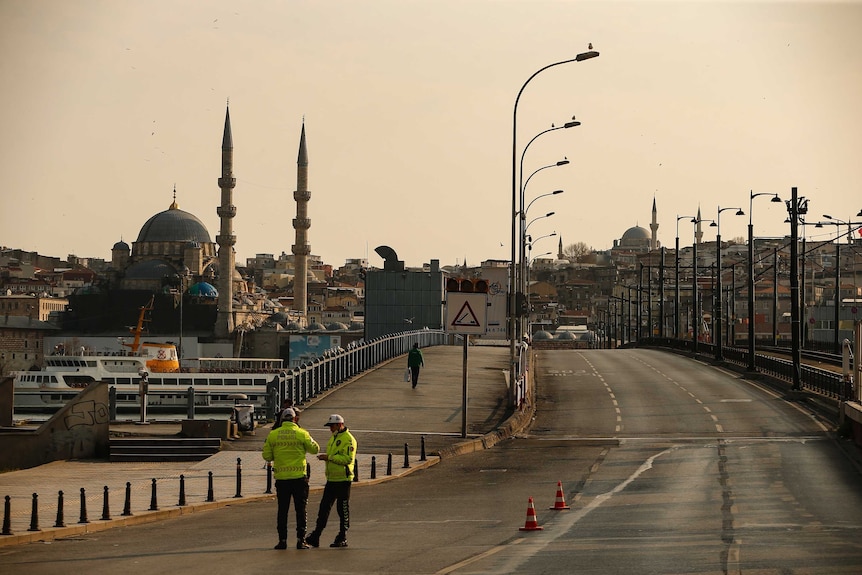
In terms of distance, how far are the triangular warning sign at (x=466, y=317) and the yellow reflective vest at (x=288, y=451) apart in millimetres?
16000

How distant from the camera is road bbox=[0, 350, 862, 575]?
14820mm

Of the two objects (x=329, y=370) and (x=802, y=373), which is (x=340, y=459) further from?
(x=802, y=373)

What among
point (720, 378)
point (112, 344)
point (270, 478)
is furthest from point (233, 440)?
point (112, 344)

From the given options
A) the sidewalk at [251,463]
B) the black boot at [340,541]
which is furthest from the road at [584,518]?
the sidewalk at [251,463]

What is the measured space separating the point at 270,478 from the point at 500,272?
40.5 meters

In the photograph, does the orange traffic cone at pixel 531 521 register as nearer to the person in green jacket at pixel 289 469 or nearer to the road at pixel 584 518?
the road at pixel 584 518

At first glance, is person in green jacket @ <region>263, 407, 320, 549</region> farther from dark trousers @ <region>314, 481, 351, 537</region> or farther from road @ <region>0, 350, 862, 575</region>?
road @ <region>0, 350, 862, 575</region>

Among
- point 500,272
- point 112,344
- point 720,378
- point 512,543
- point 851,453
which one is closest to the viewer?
point 512,543

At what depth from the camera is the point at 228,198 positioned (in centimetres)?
17550

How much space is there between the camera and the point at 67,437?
2912 centimetres

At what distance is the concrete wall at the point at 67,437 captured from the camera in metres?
28.7

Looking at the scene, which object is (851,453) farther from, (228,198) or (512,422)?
(228,198)

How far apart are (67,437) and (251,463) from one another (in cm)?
440

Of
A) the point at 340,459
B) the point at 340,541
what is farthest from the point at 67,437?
the point at 340,459
